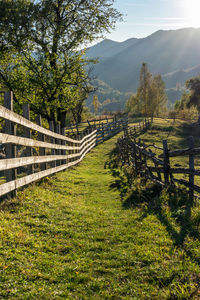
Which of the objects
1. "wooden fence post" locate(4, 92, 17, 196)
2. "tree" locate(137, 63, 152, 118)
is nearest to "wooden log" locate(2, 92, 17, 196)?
"wooden fence post" locate(4, 92, 17, 196)

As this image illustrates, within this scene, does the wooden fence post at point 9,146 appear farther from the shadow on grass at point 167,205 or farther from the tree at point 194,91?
the tree at point 194,91

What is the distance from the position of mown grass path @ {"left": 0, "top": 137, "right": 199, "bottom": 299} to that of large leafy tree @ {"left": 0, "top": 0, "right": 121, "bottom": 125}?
10.6m

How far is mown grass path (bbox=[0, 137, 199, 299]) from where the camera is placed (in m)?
3.00

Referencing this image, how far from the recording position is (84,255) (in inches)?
154

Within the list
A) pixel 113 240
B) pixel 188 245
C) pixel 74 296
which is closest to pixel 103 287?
pixel 74 296

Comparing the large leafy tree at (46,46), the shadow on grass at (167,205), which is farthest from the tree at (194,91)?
the shadow on grass at (167,205)

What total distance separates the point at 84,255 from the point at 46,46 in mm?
14521

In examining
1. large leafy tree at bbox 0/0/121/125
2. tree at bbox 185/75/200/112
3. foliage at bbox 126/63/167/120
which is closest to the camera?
large leafy tree at bbox 0/0/121/125

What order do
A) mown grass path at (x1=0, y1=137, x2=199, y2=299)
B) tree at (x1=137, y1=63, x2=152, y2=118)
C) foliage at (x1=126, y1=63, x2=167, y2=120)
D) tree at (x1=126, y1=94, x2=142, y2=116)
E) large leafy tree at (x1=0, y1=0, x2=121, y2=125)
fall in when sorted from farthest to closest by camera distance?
tree at (x1=126, y1=94, x2=142, y2=116) → tree at (x1=137, y1=63, x2=152, y2=118) → foliage at (x1=126, y1=63, x2=167, y2=120) → large leafy tree at (x1=0, y1=0, x2=121, y2=125) → mown grass path at (x1=0, y1=137, x2=199, y2=299)

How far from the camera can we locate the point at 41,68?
15.2 meters

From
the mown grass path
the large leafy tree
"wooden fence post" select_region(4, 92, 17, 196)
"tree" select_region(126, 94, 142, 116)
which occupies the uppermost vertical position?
"tree" select_region(126, 94, 142, 116)

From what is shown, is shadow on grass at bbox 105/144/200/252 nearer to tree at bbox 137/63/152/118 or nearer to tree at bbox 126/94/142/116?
tree at bbox 137/63/152/118

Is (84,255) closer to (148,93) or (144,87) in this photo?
(148,93)

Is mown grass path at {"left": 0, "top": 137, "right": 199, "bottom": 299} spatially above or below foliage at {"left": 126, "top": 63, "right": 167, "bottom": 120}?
below
